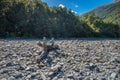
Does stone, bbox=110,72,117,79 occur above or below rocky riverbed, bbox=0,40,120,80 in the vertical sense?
below

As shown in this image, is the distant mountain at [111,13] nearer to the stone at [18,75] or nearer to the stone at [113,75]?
the stone at [113,75]

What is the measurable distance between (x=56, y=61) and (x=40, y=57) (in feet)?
2.06

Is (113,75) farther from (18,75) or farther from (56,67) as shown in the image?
(18,75)

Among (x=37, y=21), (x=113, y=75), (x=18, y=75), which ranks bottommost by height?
(x=113, y=75)

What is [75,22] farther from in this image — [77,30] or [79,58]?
[79,58]

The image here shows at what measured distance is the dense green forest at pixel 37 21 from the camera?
23.9 m

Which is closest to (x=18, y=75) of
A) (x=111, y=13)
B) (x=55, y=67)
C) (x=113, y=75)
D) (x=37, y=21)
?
A: (x=55, y=67)

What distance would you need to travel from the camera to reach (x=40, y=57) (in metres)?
9.30

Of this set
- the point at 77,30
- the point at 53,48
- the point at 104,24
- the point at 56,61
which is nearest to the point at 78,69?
the point at 56,61

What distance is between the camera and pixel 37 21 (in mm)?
25953

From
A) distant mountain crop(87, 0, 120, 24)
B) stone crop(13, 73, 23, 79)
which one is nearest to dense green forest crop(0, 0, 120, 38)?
stone crop(13, 73, 23, 79)

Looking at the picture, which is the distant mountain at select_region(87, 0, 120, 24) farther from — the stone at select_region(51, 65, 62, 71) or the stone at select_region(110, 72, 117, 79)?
the stone at select_region(51, 65, 62, 71)

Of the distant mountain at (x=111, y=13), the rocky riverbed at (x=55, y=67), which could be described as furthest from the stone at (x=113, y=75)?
the distant mountain at (x=111, y=13)

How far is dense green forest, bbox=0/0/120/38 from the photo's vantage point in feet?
78.5
